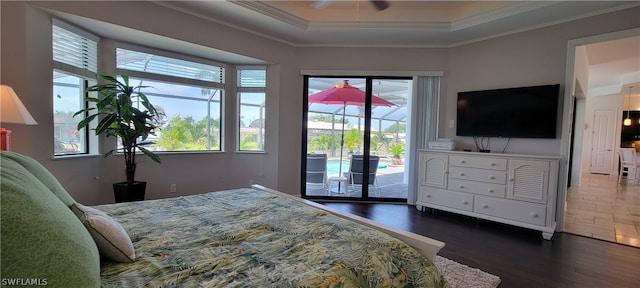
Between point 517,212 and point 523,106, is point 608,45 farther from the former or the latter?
point 517,212

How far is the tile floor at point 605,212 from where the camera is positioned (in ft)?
11.0

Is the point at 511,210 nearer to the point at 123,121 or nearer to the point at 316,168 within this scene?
the point at 316,168

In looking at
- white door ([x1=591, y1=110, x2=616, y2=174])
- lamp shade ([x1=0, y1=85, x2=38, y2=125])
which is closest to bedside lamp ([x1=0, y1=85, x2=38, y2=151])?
lamp shade ([x1=0, y1=85, x2=38, y2=125])

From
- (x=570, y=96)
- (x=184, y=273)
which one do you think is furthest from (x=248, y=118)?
(x=570, y=96)

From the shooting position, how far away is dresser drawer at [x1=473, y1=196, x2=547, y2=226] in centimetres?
327

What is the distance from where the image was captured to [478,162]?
146 inches

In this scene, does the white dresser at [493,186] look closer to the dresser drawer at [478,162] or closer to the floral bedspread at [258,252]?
the dresser drawer at [478,162]

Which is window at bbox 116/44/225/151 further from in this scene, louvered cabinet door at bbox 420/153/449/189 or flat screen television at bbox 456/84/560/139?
flat screen television at bbox 456/84/560/139

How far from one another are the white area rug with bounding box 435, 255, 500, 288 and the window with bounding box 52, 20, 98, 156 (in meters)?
3.96

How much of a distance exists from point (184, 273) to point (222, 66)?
3.97 m

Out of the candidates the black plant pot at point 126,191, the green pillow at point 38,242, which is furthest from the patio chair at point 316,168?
the green pillow at point 38,242

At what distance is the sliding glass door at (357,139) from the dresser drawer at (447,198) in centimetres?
64

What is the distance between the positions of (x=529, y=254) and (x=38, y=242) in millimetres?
3504

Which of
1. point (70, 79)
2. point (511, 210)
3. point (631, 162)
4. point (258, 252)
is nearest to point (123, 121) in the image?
point (70, 79)
